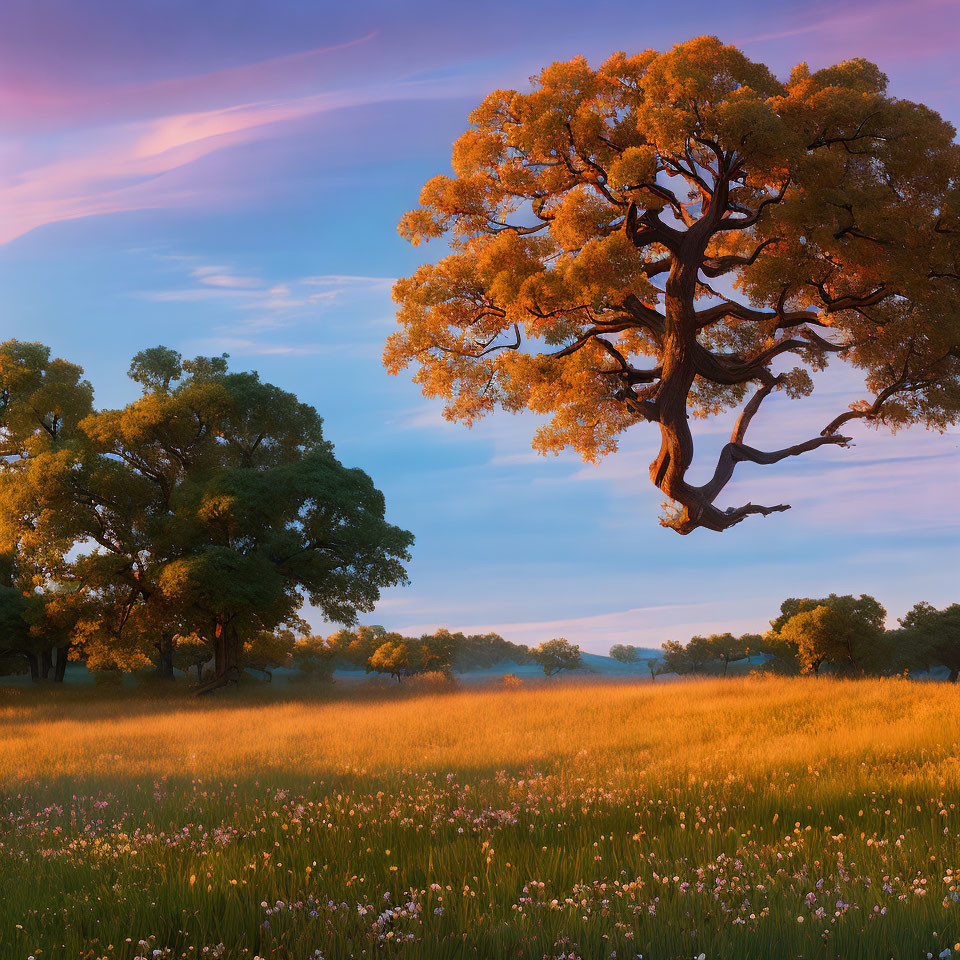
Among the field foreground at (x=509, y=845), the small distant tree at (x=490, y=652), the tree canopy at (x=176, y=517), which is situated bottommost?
the small distant tree at (x=490, y=652)

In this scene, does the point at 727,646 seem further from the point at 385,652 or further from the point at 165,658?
the point at 165,658

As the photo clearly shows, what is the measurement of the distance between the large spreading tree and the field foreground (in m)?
8.02

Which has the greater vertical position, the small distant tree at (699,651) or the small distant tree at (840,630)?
the small distant tree at (840,630)

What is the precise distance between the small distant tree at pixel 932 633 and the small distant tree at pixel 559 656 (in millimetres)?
36424

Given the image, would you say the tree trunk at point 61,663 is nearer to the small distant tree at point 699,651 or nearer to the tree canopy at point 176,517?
the tree canopy at point 176,517

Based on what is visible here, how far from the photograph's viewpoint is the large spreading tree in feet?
50.1

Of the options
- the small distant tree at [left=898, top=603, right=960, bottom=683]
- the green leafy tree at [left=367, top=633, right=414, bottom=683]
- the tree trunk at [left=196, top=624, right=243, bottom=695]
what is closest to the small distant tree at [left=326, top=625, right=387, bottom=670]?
the green leafy tree at [left=367, top=633, right=414, bottom=683]

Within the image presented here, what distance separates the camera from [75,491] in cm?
3231

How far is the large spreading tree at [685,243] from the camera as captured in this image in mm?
15266

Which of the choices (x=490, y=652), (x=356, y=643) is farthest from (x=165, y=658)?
(x=490, y=652)

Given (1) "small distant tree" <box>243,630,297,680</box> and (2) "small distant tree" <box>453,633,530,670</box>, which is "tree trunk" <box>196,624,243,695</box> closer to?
(1) "small distant tree" <box>243,630,297,680</box>

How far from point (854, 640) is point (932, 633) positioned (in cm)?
1220

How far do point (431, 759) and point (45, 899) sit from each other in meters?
7.23

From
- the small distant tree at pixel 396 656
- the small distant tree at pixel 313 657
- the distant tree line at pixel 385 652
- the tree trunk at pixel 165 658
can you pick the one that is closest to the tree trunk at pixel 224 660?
the tree trunk at pixel 165 658
